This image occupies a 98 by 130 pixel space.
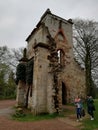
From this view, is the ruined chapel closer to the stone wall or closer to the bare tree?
the stone wall

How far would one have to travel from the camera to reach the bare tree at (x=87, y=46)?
26.1 meters

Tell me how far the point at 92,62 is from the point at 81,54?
2.17 m

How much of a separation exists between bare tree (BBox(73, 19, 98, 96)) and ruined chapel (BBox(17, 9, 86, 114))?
14.1 feet

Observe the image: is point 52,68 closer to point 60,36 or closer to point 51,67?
point 51,67

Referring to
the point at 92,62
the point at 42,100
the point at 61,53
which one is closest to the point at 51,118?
the point at 42,100

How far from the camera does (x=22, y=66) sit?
19578 mm

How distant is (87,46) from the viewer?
26672 mm

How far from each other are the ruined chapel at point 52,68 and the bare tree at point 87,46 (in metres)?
4.29

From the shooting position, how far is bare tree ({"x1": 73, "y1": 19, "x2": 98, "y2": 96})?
2607 cm

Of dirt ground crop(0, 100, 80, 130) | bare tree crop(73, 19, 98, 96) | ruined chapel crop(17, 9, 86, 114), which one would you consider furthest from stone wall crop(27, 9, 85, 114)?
bare tree crop(73, 19, 98, 96)

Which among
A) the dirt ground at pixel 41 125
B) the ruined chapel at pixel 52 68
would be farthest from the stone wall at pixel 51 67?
the dirt ground at pixel 41 125

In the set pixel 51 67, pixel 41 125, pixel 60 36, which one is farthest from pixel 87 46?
pixel 41 125

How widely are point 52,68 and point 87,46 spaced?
12.9 m

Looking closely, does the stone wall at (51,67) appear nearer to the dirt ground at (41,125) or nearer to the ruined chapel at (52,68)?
the ruined chapel at (52,68)
